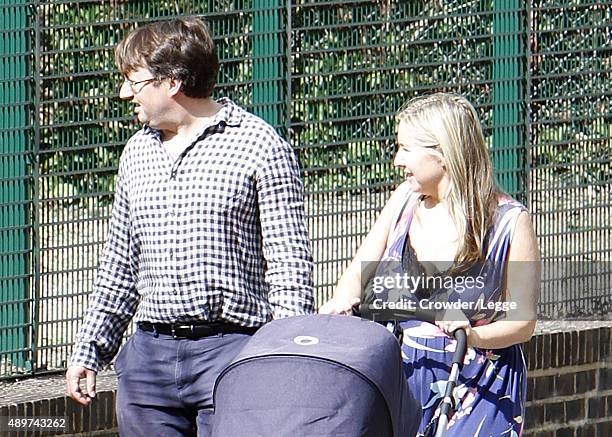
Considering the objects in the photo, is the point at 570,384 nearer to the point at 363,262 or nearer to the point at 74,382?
the point at 363,262

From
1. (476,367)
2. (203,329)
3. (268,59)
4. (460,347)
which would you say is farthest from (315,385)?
(268,59)

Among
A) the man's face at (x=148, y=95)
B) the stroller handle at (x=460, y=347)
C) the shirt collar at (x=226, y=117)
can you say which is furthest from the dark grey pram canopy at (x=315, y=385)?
the man's face at (x=148, y=95)

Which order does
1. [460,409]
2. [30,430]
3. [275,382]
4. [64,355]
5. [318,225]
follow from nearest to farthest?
[275,382] → [460,409] → [30,430] → [64,355] → [318,225]

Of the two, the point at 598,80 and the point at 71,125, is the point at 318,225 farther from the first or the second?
the point at 598,80

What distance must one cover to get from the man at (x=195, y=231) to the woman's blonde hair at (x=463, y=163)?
1.47ft

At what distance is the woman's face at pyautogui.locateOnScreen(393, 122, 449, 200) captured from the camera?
479cm

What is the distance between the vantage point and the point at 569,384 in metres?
7.90

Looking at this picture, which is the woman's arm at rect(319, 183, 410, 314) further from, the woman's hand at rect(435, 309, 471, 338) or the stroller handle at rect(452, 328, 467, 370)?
the stroller handle at rect(452, 328, 467, 370)

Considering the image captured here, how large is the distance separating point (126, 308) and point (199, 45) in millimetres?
914

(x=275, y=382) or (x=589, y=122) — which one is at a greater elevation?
(x=589, y=122)

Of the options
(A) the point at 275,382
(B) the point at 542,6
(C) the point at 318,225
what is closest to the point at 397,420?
(A) the point at 275,382

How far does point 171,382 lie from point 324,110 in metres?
2.90

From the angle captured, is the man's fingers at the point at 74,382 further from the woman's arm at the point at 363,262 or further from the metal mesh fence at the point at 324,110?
the metal mesh fence at the point at 324,110

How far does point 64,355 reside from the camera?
6.85 metres
